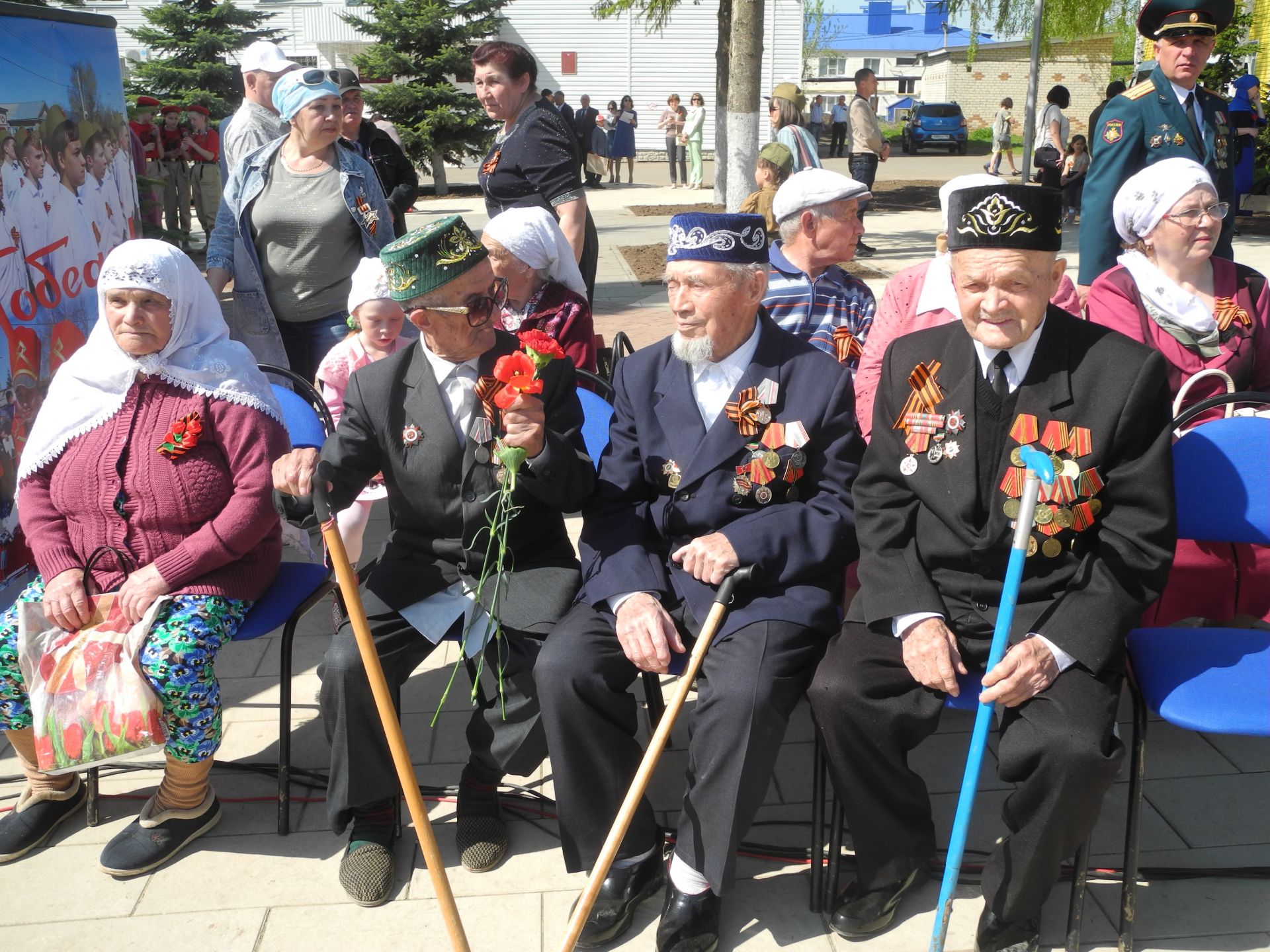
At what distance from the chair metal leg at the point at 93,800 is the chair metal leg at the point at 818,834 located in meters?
2.04

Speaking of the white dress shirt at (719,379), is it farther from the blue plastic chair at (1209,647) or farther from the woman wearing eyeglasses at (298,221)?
the woman wearing eyeglasses at (298,221)

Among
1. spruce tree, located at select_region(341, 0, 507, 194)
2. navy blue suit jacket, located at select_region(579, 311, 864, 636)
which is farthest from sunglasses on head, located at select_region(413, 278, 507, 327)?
spruce tree, located at select_region(341, 0, 507, 194)

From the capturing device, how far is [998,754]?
8.93ft

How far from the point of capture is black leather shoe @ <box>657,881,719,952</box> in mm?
2727

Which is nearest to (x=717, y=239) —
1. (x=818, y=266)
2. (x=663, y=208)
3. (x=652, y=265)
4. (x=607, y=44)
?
(x=818, y=266)

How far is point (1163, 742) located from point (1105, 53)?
4461 cm

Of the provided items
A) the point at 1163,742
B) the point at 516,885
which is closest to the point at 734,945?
the point at 516,885

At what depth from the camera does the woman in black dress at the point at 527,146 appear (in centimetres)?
518

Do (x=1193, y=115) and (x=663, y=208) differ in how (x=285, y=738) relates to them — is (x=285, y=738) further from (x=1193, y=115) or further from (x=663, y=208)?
(x=663, y=208)

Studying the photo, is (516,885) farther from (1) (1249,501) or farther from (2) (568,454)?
(1) (1249,501)

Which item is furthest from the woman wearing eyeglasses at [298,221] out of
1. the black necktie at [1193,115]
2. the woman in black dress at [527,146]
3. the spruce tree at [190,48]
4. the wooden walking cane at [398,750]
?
the spruce tree at [190,48]

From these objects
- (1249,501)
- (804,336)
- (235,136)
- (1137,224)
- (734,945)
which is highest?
(235,136)

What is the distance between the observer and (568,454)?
10.00ft

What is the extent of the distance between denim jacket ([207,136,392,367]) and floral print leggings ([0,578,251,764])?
193cm
